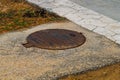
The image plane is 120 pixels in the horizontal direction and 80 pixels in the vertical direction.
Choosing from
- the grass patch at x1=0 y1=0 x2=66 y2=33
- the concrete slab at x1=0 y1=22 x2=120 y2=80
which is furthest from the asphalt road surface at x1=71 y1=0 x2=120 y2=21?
the concrete slab at x1=0 y1=22 x2=120 y2=80

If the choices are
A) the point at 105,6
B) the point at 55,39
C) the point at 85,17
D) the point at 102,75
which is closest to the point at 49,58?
→ the point at 55,39

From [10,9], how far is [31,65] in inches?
138

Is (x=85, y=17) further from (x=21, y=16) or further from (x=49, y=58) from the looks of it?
(x=49, y=58)

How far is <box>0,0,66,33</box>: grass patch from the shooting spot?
7.41 m

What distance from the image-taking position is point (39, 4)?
29.5 ft

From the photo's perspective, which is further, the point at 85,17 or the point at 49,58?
the point at 85,17

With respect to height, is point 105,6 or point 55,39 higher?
point 105,6

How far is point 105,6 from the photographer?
29.0 feet

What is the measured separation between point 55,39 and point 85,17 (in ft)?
5.76

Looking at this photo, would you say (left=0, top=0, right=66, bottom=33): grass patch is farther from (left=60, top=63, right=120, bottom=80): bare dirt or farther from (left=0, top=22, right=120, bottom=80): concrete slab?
(left=60, top=63, right=120, bottom=80): bare dirt

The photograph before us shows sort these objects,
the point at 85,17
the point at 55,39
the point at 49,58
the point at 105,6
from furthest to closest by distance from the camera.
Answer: the point at 105,6 < the point at 85,17 < the point at 55,39 < the point at 49,58

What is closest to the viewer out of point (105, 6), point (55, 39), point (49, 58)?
point (49, 58)

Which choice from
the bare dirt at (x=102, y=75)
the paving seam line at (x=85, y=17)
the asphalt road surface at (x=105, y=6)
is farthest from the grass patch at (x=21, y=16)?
the bare dirt at (x=102, y=75)

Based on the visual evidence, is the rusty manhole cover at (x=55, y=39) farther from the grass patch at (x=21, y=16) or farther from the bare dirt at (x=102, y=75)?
the bare dirt at (x=102, y=75)
